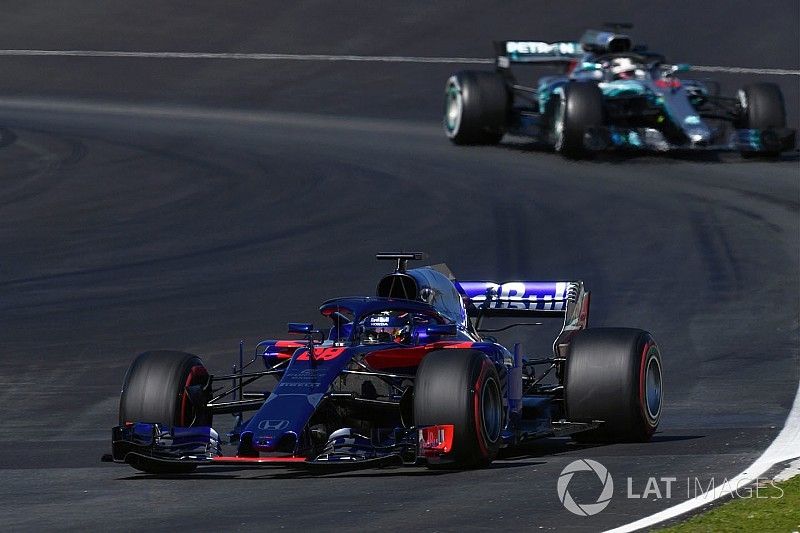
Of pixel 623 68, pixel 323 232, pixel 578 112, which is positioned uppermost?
pixel 623 68

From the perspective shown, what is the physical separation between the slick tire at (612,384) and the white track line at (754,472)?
0.93 meters

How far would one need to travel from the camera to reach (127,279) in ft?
65.0

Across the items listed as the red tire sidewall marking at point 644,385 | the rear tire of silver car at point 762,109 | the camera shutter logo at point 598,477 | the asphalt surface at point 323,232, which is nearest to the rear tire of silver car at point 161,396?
the asphalt surface at point 323,232

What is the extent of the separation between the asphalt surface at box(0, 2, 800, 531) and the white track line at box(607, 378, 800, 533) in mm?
178

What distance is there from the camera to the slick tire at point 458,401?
34.2 ft

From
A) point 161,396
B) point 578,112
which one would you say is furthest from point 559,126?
point 161,396

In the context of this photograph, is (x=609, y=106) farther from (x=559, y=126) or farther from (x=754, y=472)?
(x=754, y=472)

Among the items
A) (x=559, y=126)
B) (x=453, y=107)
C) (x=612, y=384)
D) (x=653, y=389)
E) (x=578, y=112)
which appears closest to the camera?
(x=612, y=384)

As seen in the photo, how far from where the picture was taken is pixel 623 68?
1112 inches

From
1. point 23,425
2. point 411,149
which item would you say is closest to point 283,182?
point 411,149

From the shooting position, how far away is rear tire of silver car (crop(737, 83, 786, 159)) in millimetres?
27703

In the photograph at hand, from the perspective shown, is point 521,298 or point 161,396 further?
point 521,298

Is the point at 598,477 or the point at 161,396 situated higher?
the point at 161,396

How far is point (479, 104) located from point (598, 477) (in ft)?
64.1
